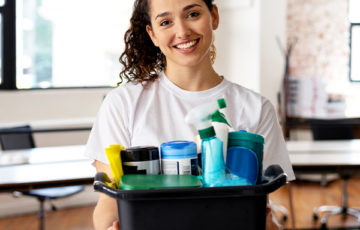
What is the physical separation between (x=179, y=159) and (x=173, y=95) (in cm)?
50

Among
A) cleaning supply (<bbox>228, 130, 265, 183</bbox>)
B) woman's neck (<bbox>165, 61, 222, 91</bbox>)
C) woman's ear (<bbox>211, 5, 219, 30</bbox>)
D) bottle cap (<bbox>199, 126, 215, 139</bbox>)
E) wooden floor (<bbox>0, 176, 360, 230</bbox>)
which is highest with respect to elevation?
woman's ear (<bbox>211, 5, 219, 30</bbox>)

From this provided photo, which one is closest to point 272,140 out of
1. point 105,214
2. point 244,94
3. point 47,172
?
point 244,94

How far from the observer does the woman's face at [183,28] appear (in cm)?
116

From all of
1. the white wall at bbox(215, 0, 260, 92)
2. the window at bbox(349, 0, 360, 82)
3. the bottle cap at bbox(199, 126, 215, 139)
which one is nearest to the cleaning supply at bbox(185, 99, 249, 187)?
the bottle cap at bbox(199, 126, 215, 139)

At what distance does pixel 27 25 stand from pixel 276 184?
13.6 feet

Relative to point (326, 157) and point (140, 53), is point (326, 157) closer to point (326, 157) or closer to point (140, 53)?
point (326, 157)

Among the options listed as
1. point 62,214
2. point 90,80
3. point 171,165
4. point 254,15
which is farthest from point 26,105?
point 171,165

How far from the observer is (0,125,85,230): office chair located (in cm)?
311

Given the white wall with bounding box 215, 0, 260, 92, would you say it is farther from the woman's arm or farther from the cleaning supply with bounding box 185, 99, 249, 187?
the cleaning supply with bounding box 185, 99, 249, 187

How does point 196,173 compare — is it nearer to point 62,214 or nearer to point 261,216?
point 261,216

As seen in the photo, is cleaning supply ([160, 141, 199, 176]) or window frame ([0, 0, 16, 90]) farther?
window frame ([0, 0, 16, 90])

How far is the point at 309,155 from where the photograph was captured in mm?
2957

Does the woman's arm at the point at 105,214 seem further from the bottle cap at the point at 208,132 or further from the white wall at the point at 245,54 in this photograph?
the white wall at the point at 245,54

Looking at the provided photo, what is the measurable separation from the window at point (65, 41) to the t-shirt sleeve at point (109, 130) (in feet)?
11.0
